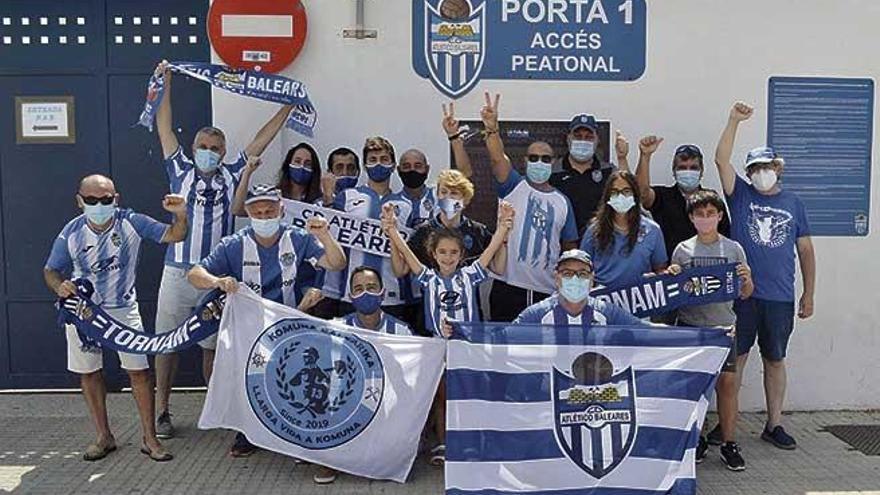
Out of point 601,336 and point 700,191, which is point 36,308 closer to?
point 601,336

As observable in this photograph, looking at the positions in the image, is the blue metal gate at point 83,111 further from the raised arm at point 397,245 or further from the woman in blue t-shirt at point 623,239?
the woman in blue t-shirt at point 623,239

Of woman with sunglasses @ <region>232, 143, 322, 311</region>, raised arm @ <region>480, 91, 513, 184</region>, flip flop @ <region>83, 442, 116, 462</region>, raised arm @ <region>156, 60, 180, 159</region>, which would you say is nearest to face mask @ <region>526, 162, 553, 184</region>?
raised arm @ <region>480, 91, 513, 184</region>

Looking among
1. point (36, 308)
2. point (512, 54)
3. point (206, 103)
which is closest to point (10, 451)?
point (36, 308)

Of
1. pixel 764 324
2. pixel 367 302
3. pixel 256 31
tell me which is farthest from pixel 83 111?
pixel 764 324

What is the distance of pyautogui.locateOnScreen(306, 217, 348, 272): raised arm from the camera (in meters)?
5.29

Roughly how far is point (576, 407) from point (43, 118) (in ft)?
15.4

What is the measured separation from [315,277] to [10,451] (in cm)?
226

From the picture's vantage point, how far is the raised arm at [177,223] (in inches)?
210

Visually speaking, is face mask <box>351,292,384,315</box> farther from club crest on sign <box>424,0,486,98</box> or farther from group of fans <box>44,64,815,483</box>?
club crest on sign <box>424,0,486,98</box>

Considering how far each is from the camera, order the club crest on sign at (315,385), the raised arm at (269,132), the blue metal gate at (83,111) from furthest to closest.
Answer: the blue metal gate at (83,111), the raised arm at (269,132), the club crest on sign at (315,385)

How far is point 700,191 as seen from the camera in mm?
5586

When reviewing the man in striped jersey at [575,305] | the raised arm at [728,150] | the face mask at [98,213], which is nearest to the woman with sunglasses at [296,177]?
the face mask at [98,213]

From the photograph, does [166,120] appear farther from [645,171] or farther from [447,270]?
[645,171]

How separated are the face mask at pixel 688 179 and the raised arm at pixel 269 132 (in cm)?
269
